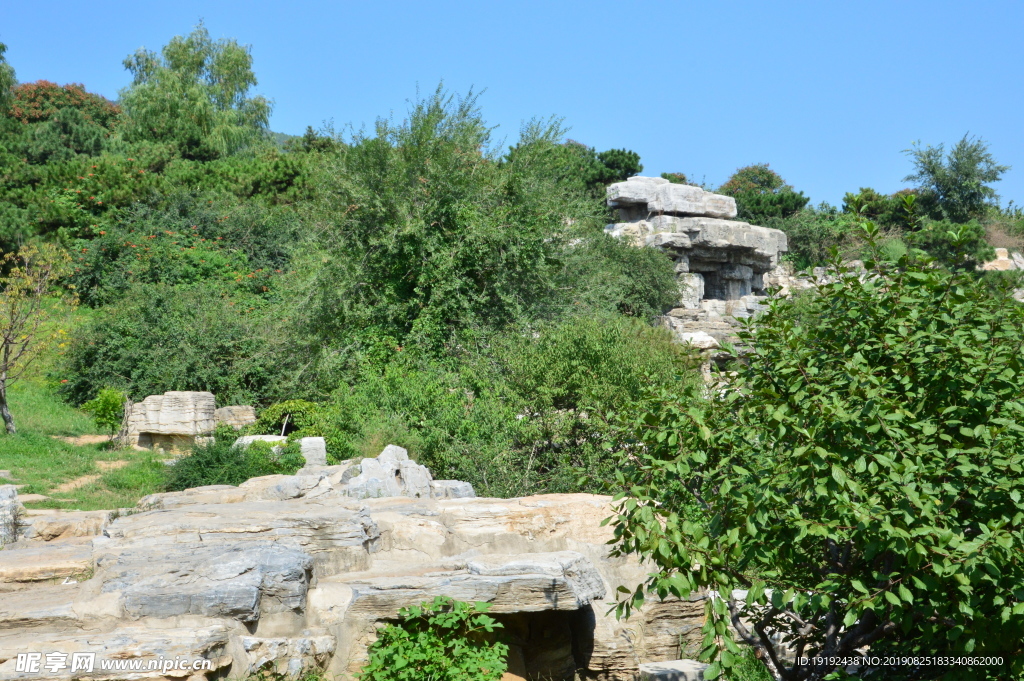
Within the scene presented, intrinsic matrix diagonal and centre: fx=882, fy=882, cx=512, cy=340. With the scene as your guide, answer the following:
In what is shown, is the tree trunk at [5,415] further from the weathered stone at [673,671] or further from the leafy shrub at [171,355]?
the weathered stone at [673,671]

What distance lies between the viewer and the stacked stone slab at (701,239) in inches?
1180

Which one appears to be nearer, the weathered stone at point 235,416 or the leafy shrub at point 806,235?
the weathered stone at point 235,416

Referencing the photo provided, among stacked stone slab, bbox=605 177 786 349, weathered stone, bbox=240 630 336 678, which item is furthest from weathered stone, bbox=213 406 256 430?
stacked stone slab, bbox=605 177 786 349

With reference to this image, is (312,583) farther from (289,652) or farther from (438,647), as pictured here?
(438,647)

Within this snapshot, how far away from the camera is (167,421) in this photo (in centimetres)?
1459

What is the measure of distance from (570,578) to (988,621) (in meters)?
3.03

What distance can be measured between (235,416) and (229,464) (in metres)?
4.45

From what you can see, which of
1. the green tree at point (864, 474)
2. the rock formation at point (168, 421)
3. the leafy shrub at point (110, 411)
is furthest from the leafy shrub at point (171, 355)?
the green tree at point (864, 474)

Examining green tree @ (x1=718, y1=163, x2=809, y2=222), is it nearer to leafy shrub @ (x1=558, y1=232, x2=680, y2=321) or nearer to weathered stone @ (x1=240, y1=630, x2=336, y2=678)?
leafy shrub @ (x1=558, y1=232, x2=680, y2=321)

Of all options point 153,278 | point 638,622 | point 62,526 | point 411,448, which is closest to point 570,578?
point 638,622

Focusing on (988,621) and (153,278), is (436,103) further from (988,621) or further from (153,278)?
(988,621)

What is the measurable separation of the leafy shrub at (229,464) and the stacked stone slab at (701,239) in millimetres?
18702

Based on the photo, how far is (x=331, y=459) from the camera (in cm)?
1249

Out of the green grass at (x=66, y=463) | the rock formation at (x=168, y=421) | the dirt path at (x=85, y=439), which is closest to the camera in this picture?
the green grass at (x=66, y=463)
